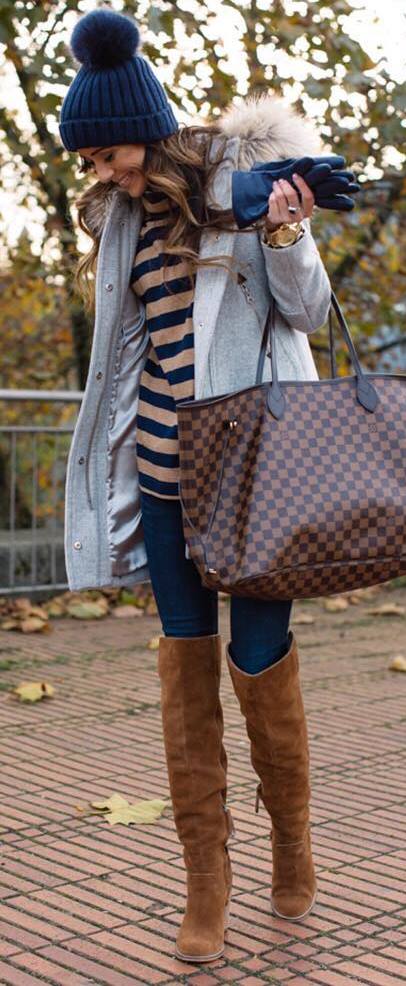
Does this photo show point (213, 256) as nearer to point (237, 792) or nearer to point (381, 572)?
point (381, 572)

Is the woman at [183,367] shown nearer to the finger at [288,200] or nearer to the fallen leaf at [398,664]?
the finger at [288,200]

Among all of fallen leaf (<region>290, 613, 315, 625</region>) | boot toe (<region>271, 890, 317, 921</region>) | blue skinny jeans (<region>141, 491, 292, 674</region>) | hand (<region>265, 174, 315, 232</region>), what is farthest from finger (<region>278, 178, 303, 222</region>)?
fallen leaf (<region>290, 613, 315, 625</region>)

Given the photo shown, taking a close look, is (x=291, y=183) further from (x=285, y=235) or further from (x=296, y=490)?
(x=296, y=490)

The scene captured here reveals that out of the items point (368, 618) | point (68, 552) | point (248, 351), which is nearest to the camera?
point (248, 351)

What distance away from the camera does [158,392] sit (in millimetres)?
2945

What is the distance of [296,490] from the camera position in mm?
2660

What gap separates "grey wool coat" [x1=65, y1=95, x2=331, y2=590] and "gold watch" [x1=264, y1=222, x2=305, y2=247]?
2cm

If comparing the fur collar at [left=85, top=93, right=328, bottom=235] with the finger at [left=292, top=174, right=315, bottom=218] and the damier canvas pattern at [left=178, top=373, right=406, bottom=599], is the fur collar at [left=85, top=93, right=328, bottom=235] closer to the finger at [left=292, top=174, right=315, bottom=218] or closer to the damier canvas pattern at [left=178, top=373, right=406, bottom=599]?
the finger at [left=292, top=174, right=315, bottom=218]

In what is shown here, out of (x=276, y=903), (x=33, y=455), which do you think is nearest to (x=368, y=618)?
(x=33, y=455)

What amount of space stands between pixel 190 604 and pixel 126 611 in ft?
16.4

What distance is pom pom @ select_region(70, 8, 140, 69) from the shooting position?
280cm

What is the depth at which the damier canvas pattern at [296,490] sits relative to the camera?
8.67 feet

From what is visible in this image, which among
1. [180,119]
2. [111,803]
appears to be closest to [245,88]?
[180,119]

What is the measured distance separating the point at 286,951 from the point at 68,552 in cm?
101
